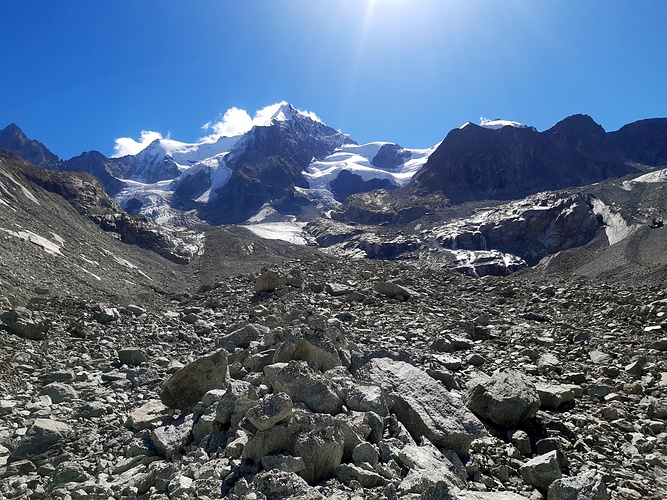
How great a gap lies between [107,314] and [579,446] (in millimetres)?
14104

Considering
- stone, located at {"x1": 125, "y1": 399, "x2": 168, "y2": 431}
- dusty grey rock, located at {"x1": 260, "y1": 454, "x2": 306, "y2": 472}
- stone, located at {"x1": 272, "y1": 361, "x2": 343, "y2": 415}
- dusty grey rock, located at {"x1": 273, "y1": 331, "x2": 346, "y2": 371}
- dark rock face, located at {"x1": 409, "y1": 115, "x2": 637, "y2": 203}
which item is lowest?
stone, located at {"x1": 125, "y1": 399, "x2": 168, "y2": 431}

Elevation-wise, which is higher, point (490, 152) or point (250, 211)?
point (490, 152)

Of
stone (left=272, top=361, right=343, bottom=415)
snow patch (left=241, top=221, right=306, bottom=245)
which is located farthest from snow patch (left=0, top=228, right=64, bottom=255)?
snow patch (left=241, top=221, right=306, bottom=245)

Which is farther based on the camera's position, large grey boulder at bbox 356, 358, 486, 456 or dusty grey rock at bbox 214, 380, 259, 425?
large grey boulder at bbox 356, 358, 486, 456

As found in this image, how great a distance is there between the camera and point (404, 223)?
4018 inches

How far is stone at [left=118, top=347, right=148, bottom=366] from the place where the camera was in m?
10.9

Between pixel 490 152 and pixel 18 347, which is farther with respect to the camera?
pixel 490 152

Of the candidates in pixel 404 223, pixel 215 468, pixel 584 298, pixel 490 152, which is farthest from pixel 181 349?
pixel 490 152

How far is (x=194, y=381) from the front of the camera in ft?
25.5

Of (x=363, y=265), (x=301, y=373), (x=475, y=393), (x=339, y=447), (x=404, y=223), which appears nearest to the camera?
(x=339, y=447)

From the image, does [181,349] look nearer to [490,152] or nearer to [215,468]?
[215,468]

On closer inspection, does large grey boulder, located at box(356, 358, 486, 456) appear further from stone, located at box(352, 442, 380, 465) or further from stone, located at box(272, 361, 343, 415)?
stone, located at box(352, 442, 380, 465)

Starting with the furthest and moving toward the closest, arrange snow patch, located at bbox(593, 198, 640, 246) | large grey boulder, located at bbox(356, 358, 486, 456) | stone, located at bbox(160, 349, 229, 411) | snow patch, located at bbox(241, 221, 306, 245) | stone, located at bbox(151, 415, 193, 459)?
snow patch, located at bbox(241, 221, 306, 245) < snow patch, located at bbox(593, 198, 640, 246) < stone, located at bbox(160, 349, 229, 411) < large grey boulder, located at bbox(356, 358, 486, 456) < stone, located at bbox(151, 415, 193, 459)

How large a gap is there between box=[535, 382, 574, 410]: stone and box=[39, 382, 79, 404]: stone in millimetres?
8669
